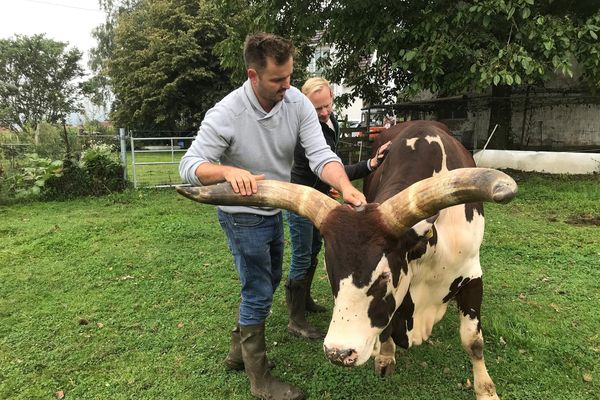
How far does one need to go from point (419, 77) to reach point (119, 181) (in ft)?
24.6

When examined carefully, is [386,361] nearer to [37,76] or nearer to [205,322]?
[205,322]

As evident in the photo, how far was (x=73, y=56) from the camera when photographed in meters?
44.4

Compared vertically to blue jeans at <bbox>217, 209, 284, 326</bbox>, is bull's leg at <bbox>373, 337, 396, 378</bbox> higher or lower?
lower

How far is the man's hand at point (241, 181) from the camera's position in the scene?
2.59 m

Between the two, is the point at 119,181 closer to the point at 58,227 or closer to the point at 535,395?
the point at 58,227

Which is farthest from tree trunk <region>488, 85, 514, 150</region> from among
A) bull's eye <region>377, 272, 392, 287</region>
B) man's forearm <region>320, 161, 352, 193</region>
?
bull's eye <region>377, 272, 392, 287</region>

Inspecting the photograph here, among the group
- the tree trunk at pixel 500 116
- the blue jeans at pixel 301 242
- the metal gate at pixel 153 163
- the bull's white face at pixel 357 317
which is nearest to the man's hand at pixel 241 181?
the bull's white face at pixel 357 317

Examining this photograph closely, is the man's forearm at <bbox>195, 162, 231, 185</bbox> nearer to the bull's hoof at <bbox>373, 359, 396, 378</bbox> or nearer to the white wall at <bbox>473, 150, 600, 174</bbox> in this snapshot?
the bull's hoof at <bbox>373, 359, 396, 378</bbox>

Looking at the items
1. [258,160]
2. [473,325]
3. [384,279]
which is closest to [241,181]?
[258,160]

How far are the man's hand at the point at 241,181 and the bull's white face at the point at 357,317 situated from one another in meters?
0.72

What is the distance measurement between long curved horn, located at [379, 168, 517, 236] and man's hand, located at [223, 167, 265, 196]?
726 millimetres

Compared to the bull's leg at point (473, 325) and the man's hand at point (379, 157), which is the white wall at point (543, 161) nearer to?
the man's hand at point (379, 157)

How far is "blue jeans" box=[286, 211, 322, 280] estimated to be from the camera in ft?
12.6

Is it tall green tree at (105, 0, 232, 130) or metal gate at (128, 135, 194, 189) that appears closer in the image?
metal gate at (128, 135, 194, 189)
